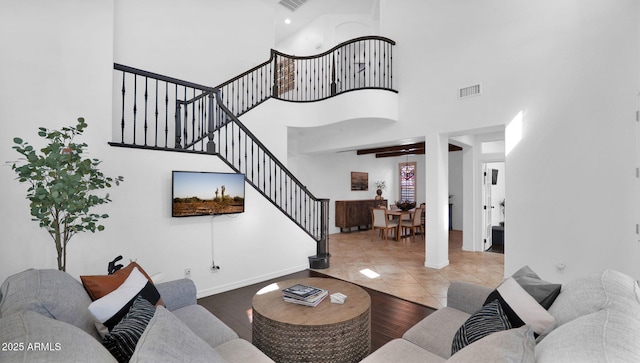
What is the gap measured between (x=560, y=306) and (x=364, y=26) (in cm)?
847

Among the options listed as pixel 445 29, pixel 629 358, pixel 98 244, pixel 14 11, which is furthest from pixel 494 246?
pixel 14 11

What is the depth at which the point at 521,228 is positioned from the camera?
4.19 metres

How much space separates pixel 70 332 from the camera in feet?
3.30

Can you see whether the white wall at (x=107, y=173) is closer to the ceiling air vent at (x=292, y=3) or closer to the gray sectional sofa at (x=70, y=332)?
the gray sectional sofa at (x=70, y=332)

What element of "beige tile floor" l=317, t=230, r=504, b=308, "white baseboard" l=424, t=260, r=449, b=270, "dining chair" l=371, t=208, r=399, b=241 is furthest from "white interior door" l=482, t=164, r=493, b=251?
"dining chair" l=371, t=208, r=399, b=241

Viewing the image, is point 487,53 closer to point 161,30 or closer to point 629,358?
point 629,358

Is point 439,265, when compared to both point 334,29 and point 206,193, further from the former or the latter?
point 334,29

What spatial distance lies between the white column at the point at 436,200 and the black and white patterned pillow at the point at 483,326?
3740mm

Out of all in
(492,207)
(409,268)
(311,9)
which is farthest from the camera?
(311,9)

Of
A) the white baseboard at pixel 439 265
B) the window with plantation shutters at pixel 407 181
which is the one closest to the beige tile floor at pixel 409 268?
the white baseboard at pixel 439 265

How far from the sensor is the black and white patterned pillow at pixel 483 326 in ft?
4.51

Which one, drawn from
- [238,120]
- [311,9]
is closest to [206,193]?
[238,120]

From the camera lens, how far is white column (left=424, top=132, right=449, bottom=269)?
16.8 feet

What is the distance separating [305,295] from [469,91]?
4230mm
